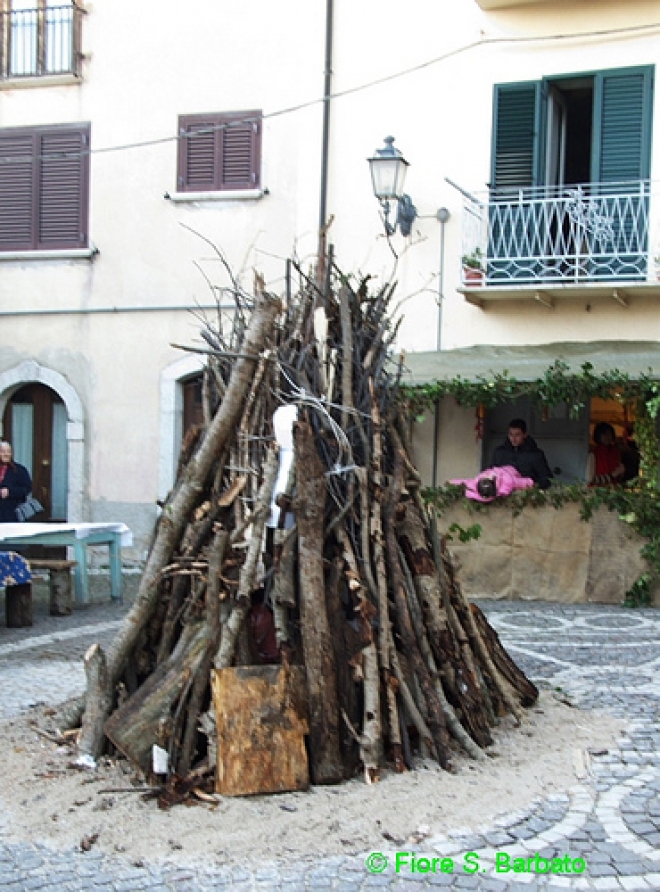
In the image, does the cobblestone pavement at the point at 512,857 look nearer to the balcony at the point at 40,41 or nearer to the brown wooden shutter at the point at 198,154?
the brown wooden shutter at the point at 198,154

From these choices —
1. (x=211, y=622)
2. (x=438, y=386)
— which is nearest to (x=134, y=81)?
(x=438, y=386)

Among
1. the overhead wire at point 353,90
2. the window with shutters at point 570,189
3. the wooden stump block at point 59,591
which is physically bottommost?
the wooden stump block at point 59,591

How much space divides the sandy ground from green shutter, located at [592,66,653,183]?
837cm

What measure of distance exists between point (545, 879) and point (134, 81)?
12.8 meters

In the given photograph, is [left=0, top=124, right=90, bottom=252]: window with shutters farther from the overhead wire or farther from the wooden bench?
the wooden bench

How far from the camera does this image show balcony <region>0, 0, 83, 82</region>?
48.4 feet

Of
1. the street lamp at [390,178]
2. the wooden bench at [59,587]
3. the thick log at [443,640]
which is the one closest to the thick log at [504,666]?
the thick log at [443,640]

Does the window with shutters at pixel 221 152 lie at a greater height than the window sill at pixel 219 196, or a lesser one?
greater

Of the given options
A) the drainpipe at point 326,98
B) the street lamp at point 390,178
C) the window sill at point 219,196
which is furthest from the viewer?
the window sill at point 219,196

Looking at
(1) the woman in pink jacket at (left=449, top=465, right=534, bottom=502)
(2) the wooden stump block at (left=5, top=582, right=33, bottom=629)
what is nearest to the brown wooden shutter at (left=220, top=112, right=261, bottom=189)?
(1) the woman in pink jacket at (left=449, top=465, right=534, bottom=502)

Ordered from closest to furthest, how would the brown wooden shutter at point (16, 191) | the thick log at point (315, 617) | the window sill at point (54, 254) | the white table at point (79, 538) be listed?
the thick log at point (315, 617) < the white table at point (79, 538) < the window sill at point (54, 254) < the brown wooden shutter at point (16, 191)

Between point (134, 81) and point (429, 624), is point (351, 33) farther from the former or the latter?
point (429, 624)

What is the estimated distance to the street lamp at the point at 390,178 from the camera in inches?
487

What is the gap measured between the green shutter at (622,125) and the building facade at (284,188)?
2 centimetres
